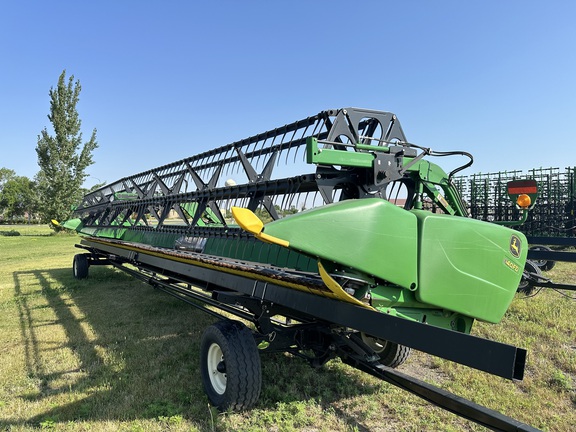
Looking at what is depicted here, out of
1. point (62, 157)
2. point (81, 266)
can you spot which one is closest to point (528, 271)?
point (81, 266)

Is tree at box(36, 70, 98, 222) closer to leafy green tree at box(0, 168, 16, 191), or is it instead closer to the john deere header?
the john deere header

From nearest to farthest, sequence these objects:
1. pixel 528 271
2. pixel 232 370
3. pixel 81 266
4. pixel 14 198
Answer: pixel 232 370 → pixel 528 271 → pixel 81 266 → pixel 14 198

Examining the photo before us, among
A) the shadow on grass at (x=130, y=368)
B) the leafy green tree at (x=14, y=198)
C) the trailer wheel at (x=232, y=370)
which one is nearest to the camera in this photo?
the trailer wheel at (x=232, y=370)

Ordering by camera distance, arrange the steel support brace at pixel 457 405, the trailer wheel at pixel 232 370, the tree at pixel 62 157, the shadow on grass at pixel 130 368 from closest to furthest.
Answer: the steel support brace at pixel 457 405, the trailer wheel at pixel 232 370, the shadow on grass at pixel 130 368, the tree at pixel 62 157

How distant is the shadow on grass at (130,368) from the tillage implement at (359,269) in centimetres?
36

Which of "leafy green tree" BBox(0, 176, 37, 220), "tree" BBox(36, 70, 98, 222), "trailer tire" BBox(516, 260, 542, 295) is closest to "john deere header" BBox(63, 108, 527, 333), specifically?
"trailer tire" BBox(516, 260, 542, 295)

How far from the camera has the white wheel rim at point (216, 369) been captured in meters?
3.29

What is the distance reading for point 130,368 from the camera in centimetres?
407

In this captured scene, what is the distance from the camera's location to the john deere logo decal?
268 cm

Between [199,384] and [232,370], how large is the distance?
87 cm

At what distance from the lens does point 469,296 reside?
254 centimetres

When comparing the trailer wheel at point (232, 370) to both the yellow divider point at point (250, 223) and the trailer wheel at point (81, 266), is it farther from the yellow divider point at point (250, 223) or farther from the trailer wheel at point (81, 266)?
the trailer wheel at point (81, 266)

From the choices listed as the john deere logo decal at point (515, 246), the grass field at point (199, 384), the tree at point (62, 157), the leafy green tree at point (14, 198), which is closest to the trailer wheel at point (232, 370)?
the grass field at point (199, 384)

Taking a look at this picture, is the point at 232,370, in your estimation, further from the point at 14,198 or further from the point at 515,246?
the point at 14,198
